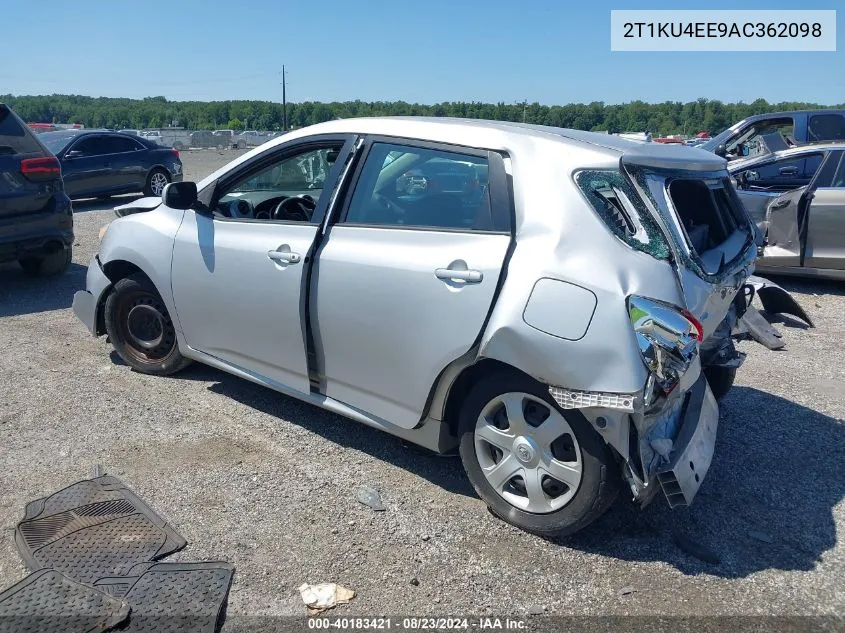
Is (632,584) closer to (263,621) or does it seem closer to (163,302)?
(263,621)

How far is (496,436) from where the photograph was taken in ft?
10.6

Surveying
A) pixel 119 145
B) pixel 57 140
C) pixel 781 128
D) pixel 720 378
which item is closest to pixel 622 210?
pixel 720 378

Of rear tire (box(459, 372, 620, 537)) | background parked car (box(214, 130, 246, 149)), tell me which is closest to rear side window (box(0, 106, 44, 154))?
rear tire (box(459, 372, 620, 537))

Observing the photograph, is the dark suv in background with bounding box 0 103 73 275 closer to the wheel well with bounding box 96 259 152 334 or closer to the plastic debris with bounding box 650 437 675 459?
the wheel well with bounding box 96 259 152 334

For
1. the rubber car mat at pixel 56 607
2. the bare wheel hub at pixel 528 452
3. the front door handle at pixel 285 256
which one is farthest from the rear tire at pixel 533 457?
the rubber car mat at pixel 56 607

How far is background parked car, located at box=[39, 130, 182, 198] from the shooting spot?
1416 cm

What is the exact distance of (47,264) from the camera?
795 cm

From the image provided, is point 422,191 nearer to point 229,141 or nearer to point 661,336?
point 661,336

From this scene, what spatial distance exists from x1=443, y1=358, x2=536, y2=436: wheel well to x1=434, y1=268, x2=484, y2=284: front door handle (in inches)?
14.0

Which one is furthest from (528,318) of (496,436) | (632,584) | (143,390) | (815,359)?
(815,359)

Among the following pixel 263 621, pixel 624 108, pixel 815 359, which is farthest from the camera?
pixel 624 108

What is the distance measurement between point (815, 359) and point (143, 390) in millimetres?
5054

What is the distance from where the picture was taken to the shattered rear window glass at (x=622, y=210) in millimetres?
2945

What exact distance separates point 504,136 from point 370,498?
1.83 meters
